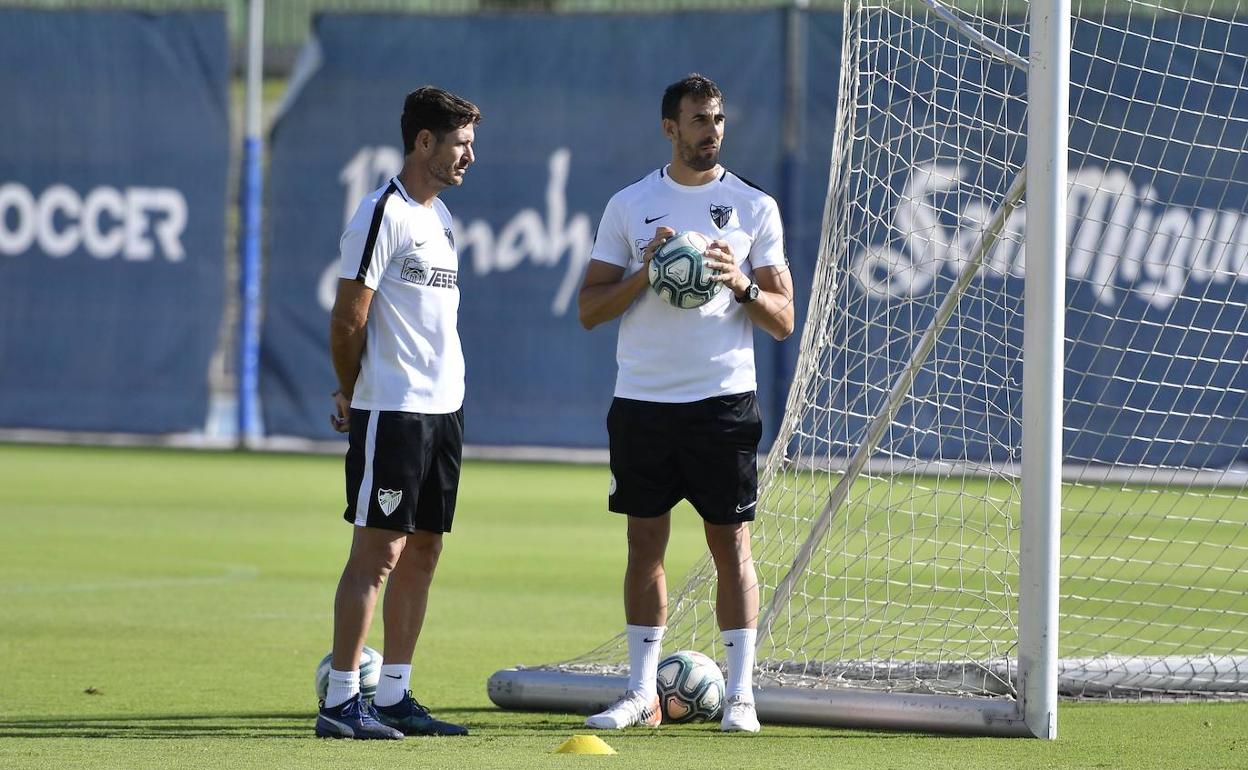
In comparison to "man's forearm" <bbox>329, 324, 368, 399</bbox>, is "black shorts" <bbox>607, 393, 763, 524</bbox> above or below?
below

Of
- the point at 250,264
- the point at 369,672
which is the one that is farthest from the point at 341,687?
the point at 250,264

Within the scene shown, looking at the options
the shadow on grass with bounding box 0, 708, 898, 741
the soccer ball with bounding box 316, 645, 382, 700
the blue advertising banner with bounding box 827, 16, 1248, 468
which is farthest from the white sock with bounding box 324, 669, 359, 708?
the blue advertising banner with bounding box 827, 16, 1248, 468

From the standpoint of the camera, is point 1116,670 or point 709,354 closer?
point 709,354

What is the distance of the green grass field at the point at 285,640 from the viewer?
5309 mm

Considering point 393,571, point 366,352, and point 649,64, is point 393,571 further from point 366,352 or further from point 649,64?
point 649,64

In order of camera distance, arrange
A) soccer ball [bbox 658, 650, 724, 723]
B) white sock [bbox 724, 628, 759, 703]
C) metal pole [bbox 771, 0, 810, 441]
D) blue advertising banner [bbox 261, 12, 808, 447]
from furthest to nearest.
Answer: blue advertising banner [bbox 261, 12, 808, 447]
metal pole [bbox 771, 0, 810, 441]
soccer ball [bbox 658, 650, 724, 723]
white sock [bbox 724, 628, 759, 703]

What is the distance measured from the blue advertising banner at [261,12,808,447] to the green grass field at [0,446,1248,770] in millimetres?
2301

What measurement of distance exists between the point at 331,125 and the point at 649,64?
10.6 feet

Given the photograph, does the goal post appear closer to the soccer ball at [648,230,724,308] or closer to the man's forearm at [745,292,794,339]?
the man's forearm at [745,292,794,339]

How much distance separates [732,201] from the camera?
232 inches

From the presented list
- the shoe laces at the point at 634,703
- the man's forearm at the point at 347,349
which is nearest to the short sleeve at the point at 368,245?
the man's forearm at the point at 347,349

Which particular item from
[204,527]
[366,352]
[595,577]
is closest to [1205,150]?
[595,577]

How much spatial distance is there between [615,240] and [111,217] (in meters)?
13.0

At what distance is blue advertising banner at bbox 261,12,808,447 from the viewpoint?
17.0 meters
